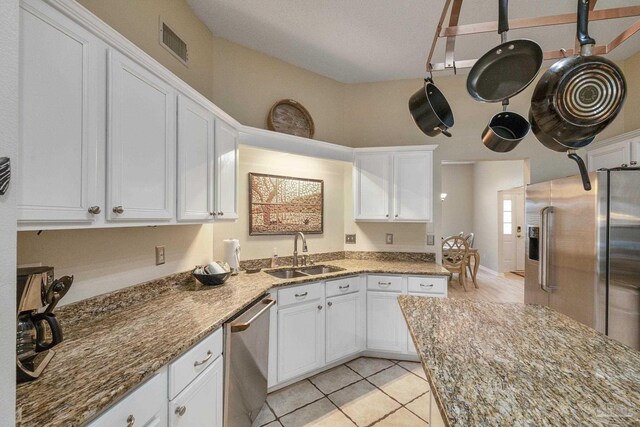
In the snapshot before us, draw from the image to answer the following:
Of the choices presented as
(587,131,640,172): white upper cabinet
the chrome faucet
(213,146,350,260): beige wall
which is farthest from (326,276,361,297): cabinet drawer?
(587,131,640,172): white upper cabinet

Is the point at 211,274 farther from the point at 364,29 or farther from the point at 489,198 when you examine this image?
the point at 489,198

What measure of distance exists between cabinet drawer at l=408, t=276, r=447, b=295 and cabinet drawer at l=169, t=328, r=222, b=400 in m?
1.91

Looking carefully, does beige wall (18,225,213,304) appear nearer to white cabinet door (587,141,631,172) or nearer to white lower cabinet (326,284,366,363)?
white lower cabinet (326,284,366,363)

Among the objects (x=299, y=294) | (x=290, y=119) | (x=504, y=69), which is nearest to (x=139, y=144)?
(x=299, y=294)

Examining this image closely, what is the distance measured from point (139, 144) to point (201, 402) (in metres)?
1.28

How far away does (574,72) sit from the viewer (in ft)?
3.24

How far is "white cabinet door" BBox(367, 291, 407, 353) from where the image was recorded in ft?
8.91

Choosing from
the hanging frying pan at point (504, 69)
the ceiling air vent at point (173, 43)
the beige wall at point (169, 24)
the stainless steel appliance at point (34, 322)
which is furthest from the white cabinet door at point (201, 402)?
the ceiling air vent at point (173, 43)

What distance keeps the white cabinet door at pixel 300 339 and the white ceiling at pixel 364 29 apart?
2450 millimetres

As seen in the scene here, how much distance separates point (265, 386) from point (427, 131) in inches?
79.3

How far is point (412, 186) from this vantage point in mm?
3041

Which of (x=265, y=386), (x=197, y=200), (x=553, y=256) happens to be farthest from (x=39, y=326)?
(x=553, y=256)

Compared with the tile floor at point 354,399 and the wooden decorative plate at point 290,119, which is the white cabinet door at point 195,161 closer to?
the wooden decorative plate at point 290,119

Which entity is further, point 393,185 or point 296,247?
point 393,185
